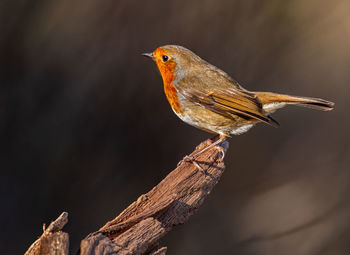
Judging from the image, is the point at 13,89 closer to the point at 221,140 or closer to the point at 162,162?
the point at 162,162

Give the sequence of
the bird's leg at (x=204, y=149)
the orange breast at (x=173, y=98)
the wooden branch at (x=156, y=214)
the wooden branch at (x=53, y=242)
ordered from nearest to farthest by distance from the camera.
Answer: the wooden branch at (x=53, y=242), the wooden branch at (x=156, y=214), the bird's leg at (x=204, y=149), the orange breast at (x=173, y=98)

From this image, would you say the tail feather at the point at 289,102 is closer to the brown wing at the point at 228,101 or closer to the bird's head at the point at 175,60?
the brown wing at the point at 228,101

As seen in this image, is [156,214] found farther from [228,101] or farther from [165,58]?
[165,58]

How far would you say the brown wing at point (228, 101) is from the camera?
8.50 ft

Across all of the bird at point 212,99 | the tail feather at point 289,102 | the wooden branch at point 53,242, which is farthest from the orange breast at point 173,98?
the wooden branch at point 53,242

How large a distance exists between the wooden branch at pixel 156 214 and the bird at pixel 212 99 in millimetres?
263

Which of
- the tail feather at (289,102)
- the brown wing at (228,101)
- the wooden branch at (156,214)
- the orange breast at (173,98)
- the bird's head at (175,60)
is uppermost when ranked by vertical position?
the bird's head at (175,60)

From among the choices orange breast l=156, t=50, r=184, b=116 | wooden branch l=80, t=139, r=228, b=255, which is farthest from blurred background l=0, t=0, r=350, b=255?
wooden branch l=80, t=139, r=228, b=255

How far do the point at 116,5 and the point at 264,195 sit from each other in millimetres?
1843

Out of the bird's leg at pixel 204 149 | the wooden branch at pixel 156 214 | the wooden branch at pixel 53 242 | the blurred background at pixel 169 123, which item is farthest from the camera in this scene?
the blurred background at pixel 169 123

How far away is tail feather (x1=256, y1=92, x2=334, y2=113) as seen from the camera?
2.56 meters

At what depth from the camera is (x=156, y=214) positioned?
6.20ft

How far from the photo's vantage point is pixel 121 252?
1636mm

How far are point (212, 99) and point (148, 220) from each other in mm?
1092
